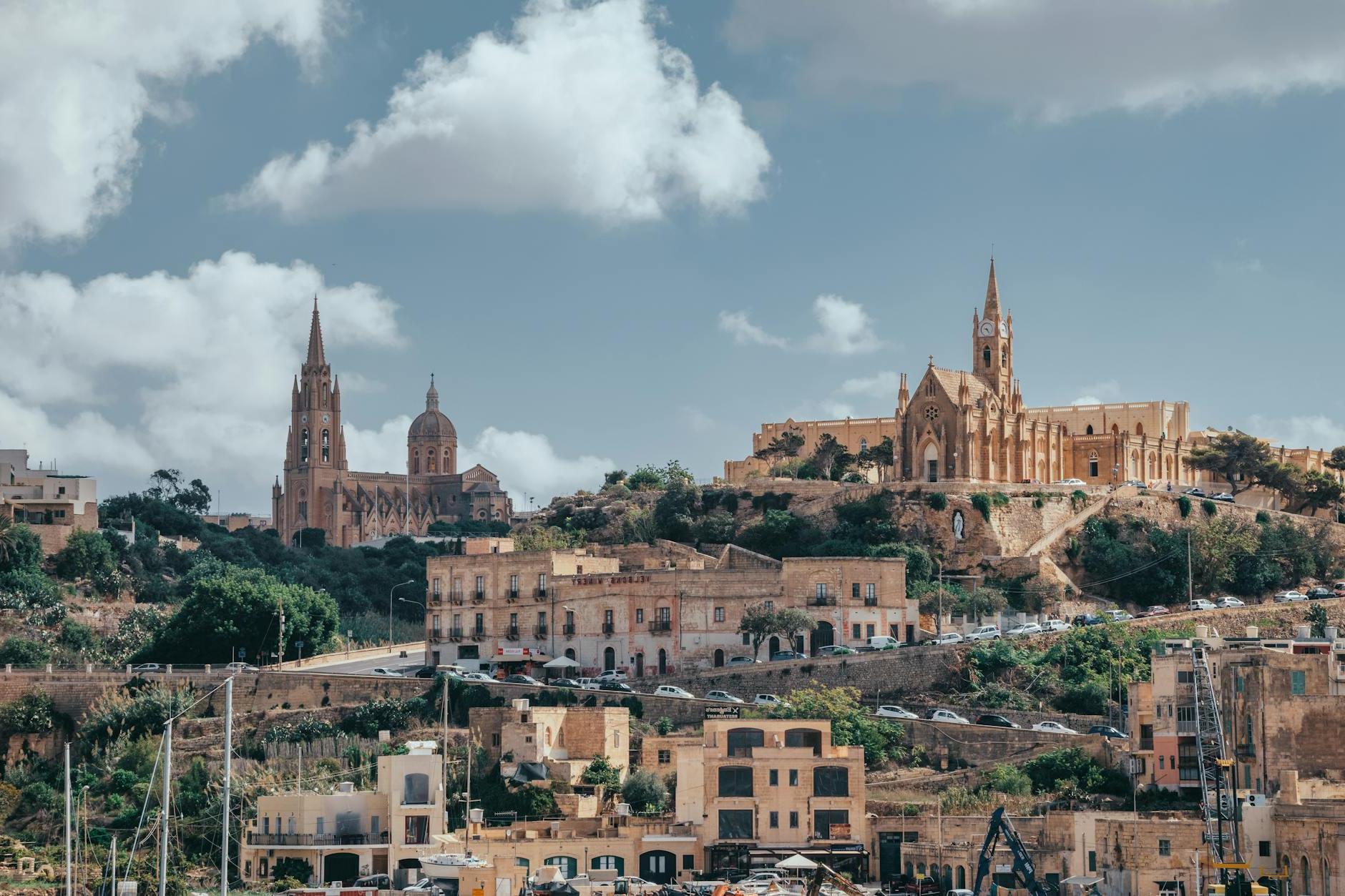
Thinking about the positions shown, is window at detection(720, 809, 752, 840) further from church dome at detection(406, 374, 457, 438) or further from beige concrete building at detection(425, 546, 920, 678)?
church dome at detection(406, 374, 457, 438)

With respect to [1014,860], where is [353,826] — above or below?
above

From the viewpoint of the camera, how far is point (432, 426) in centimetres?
19488

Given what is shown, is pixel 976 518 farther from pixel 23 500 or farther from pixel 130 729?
pixel 23 500

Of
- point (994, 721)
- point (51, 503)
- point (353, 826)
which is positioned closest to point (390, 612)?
point (51, 503)

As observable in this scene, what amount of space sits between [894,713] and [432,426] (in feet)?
385

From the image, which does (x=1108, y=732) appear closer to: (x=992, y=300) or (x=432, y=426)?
(x=992, y=300)

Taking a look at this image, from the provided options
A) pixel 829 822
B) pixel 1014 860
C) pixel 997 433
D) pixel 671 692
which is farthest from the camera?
pixel 997 433

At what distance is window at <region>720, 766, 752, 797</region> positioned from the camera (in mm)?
69375

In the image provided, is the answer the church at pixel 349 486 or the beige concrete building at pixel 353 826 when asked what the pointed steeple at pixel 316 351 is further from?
the beige concrete building at pixel 353 826

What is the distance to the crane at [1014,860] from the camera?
192ft

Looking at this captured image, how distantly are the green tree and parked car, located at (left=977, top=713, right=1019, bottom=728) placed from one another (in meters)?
43.5

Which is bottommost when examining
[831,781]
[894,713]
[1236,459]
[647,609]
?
[831,781]

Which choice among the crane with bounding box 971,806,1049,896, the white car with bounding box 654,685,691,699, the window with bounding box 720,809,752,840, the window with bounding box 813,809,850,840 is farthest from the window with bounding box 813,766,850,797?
the white car with bounding box 654,685,691,699

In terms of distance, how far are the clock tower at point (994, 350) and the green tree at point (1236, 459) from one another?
40.4 feet
